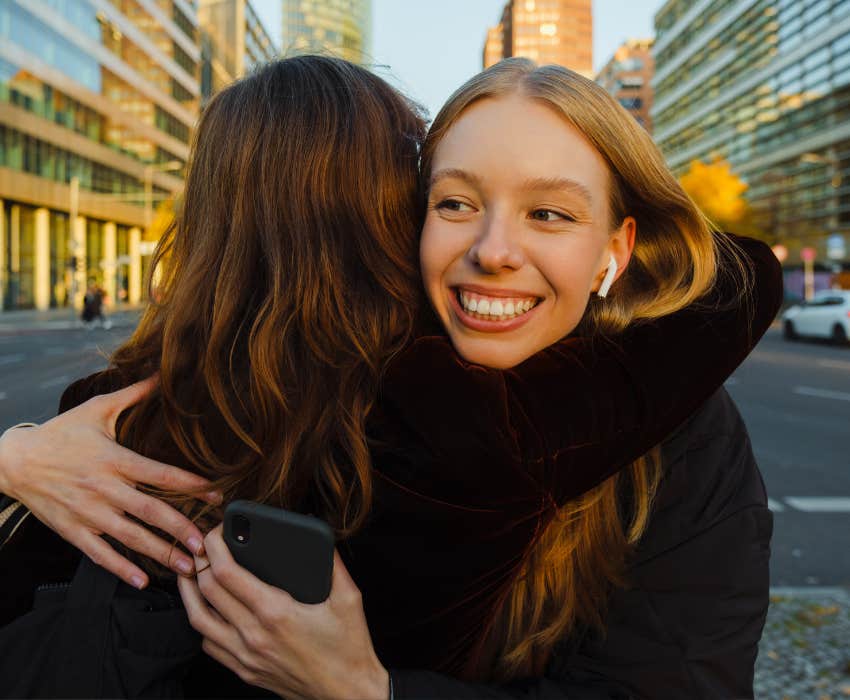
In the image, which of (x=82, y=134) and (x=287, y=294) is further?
(x=82, y=134)

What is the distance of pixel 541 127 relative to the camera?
144 cm

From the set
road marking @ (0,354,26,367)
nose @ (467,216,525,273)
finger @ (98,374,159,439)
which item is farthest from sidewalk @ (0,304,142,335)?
nose @ (467,216,525,273)

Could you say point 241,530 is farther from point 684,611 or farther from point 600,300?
point 600,300

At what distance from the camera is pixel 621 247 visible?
1.70 meters

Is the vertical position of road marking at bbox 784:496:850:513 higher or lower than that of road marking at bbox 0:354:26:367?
lower

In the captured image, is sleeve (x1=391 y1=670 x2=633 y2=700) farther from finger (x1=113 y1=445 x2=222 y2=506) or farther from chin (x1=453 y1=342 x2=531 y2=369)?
chin (x1=453 y1=342 x2=531 y2=369)

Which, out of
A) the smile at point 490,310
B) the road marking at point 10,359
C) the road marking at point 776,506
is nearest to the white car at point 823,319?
the road marking at point 776,506

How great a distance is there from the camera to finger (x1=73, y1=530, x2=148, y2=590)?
1.20 meters

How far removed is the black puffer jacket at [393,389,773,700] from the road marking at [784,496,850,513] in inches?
186

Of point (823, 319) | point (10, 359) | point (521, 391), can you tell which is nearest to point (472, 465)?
point (521, 391)

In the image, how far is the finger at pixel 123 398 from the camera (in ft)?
4.87

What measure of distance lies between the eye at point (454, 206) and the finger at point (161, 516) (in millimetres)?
791

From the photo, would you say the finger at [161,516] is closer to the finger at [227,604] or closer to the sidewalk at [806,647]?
the finger at [227,604]

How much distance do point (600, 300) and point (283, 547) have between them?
94 centimetres
